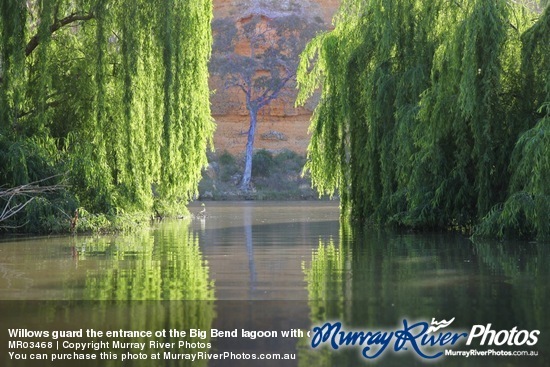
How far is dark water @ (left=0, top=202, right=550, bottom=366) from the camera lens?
18.9 feet

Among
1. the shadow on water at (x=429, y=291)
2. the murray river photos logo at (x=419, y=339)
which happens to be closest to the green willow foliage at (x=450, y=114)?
the shadow on water at (x=429, y=291)

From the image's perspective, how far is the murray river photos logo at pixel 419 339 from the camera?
18.6 feet

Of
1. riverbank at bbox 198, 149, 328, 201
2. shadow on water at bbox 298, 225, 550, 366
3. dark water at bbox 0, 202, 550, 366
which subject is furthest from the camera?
riverbank at bbox 198, 149, 328, 201

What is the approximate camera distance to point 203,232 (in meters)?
17.7

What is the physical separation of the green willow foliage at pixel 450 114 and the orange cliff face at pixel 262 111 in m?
41.9

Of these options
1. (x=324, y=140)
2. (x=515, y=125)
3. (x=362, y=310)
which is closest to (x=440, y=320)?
(x=362, y=310)

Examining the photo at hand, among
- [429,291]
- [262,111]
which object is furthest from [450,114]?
[262,111]

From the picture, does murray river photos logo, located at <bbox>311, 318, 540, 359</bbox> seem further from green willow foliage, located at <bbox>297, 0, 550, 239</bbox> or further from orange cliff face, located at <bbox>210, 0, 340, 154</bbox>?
orange cliff face, located at <bbox>210, 0, 340, 154</bbox>

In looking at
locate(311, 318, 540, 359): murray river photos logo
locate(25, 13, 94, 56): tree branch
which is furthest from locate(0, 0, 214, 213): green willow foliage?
locate(311, 318, 540, 359): murray river photos logo

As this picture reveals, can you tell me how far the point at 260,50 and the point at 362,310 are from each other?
5674cm

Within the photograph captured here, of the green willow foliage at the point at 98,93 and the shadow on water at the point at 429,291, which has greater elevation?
the green willow foliage at the point at 98,93

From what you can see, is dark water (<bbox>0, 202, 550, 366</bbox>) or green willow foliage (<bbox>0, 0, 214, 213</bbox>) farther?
green willow foliage (<bbox>0, 0, 214, 213</bbox>)

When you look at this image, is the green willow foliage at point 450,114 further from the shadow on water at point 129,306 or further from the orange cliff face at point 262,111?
the orange cliff face at point 262,111

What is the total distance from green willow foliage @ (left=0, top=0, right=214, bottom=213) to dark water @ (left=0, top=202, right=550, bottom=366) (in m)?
2.42
